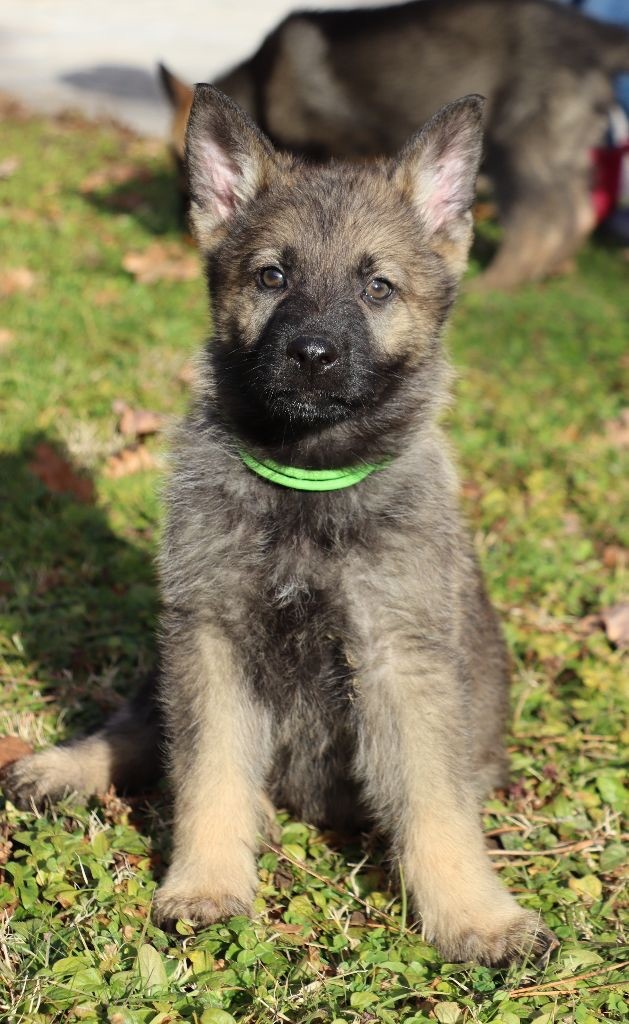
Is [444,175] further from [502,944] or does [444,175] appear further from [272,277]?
[502,944]

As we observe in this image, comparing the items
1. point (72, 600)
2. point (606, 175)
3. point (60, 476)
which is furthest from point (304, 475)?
point (606, 175)

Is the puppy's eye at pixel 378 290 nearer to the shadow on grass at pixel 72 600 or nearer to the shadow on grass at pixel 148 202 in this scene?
the shadow on grass at pixel 72 600

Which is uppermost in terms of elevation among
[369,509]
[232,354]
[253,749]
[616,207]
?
[232,354]

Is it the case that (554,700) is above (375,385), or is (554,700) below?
below

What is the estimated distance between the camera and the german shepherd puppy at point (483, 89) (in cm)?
872

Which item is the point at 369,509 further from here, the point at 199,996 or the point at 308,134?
the point at 308,134

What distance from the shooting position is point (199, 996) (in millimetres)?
2482

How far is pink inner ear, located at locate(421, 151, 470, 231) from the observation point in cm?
329

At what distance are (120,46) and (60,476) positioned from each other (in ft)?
34.1

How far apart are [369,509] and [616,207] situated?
8212 millimetres

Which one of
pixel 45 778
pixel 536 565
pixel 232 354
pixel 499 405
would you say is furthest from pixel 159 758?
pixel 499 405

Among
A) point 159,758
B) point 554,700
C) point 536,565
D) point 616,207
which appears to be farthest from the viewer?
point 616,207

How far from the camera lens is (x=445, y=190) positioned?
10.9 feet

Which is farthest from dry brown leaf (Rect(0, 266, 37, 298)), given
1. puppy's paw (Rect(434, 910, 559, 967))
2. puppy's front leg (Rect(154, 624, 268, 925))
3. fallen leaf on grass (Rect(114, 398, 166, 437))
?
puppy's paw (Rect(434, 910, 559, 967))
